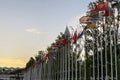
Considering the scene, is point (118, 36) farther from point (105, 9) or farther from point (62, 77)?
point (62, 77)

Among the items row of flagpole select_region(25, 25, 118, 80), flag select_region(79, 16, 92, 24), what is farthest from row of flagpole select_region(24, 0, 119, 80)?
flag select_region(79, 16, 92, 24)

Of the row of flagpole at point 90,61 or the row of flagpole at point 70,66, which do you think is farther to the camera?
the row of flagpole at point 70,66

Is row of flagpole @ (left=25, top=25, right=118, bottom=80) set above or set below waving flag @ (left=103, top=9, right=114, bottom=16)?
below

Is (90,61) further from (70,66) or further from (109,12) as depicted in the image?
(109,12)

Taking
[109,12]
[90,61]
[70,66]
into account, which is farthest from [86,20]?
[70,66]

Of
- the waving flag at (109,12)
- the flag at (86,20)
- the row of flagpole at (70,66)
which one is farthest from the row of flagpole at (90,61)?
the flag at (86,20)

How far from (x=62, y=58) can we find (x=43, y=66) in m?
21.6

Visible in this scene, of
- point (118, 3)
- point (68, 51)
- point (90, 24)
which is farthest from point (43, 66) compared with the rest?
point (118, 3)

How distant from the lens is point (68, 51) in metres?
53.5

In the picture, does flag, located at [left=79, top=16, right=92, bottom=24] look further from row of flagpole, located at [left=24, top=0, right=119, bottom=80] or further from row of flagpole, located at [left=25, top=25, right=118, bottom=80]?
row of flagpole, located at [left=25, top=25, right=118, bottom=80]

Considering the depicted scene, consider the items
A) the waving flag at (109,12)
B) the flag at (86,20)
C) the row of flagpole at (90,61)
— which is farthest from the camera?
the row of flagpole at (90,61)

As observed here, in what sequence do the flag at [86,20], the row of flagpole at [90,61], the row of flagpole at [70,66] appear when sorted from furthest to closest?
the row of flagpole at [70,66] → the row of flagpole at [90,61] → the flag at [86,20]

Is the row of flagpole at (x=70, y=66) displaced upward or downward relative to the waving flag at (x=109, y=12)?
downward

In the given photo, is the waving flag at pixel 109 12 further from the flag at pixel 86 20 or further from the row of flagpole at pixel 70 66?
the row of flagpole at pixel 70 66
